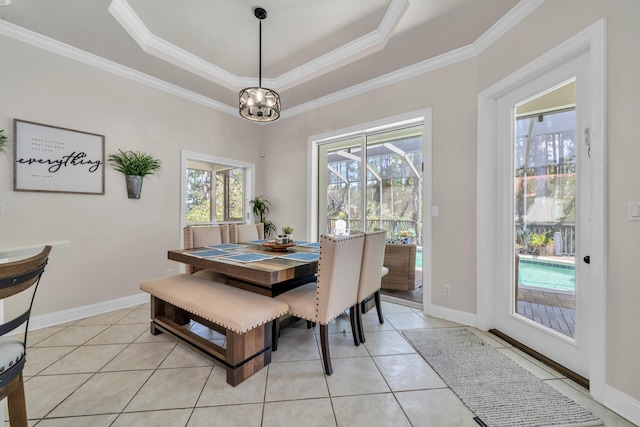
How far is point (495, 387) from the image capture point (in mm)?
1697

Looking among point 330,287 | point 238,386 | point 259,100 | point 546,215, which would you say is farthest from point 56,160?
point 546,215

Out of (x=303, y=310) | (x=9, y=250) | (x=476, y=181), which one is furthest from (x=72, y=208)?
(x=476, y=181)

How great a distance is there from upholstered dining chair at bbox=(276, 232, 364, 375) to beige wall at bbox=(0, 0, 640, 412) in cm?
136

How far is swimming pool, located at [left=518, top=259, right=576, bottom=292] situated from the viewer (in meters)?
1.89

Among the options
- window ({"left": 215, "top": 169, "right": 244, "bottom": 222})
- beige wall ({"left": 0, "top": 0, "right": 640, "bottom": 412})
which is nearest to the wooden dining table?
beige wall ({"left": 0, "top": 0, "right": 640, "bottom": 412})

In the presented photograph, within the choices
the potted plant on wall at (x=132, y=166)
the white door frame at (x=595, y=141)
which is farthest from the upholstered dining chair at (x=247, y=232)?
the white door frame at (x=595, y=141)

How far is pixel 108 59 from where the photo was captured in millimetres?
2883

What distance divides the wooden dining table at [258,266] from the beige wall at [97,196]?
119cm

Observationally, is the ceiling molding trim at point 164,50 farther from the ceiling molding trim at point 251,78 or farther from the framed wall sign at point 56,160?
the framed wall sign at point 56,160

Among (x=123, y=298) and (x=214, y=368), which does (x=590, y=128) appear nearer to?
(x=214, y=368)

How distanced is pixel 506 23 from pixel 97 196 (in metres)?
4.43

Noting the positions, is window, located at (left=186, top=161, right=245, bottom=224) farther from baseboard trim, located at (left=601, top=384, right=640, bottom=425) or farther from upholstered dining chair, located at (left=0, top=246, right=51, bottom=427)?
baseboard trim, located at (left=601, top=384, right=640, bottom=425)

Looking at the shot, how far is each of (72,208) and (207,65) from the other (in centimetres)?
220

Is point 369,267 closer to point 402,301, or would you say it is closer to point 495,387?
point 495,387
